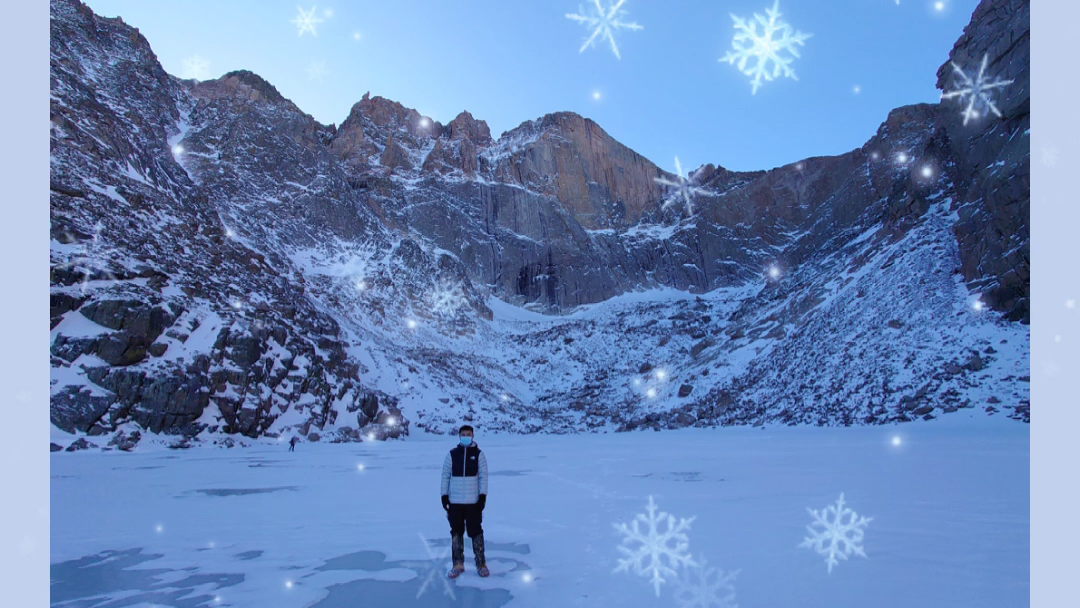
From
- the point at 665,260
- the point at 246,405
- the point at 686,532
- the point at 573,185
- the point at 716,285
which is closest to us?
the point at 686,532

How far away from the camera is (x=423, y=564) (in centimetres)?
669

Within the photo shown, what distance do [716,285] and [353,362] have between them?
265ft

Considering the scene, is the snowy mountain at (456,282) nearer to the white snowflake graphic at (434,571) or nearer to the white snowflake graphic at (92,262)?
the white snowflake graphic at (92,262)

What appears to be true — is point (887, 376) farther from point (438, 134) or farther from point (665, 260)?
point (438, 134)

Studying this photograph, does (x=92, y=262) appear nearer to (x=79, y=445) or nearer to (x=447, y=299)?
(x=79, y=445)

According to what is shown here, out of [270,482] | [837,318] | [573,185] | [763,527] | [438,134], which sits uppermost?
[438,134]

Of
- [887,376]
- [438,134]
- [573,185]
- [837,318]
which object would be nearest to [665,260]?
[573,185]

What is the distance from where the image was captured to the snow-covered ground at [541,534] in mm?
5547

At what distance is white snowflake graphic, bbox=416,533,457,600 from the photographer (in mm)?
5773
